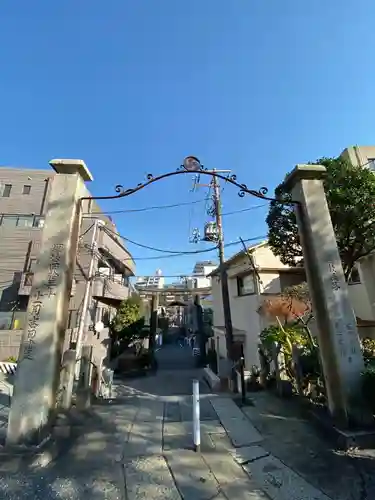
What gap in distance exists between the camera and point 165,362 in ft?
75.2

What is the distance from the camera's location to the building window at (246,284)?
1419 centimetres

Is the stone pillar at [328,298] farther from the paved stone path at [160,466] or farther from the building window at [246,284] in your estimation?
the building window at [246,284]

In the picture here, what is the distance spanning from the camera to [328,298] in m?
4.20

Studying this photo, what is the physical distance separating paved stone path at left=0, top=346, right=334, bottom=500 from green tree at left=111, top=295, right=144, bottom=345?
15468 millimetres

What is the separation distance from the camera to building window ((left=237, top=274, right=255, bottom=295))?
46.5 ft

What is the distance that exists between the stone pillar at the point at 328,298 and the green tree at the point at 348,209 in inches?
174

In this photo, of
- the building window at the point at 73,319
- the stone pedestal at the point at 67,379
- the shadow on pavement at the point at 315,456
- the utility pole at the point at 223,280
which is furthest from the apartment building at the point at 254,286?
the building window at the point at 73,319

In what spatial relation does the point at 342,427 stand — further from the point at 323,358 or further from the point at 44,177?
the point at 44,177

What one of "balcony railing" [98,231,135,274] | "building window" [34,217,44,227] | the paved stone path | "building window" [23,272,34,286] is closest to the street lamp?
the paved stone path

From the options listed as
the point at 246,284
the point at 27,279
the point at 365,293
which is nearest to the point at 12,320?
the point at 27,279

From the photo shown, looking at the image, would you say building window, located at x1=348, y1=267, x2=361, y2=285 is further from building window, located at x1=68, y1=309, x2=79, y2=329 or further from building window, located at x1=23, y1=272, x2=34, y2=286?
building window, located at x1=23, y1=272, x2=34, y2=286

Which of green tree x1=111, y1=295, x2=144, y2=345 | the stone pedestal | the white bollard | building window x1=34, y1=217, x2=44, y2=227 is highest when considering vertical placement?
building window x1=34, y1=217, x2=44, y2=227

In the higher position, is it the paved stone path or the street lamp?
the street lamp

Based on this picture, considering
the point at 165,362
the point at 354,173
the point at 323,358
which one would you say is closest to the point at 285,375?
the point at 323,358
